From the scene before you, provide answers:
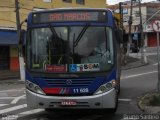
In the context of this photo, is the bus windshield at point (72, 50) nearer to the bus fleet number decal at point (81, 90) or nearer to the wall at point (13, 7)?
the bus fleet number decal at point (81, 90)

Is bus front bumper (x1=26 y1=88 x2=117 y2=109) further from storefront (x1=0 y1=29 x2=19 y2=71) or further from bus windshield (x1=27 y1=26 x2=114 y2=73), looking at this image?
storefront (x1=0 y1=29 x2=19 y2=71)

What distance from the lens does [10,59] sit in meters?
35.7

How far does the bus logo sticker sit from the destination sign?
4.11ft

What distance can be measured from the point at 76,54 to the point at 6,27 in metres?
22.9

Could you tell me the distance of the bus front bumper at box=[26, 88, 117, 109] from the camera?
12219mm

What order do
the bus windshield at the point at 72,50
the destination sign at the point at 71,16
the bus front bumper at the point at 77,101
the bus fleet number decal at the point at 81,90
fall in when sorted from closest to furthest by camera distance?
1. the bus front bumper at the point at 77,101
2. the bus fleet number decal at the point at 81,90
3. the bus windshield at the point at 72,50
4. the destination sign at the point at 71,16

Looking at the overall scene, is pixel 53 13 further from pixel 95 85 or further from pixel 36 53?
pixel 95 85

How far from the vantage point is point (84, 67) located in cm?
1243

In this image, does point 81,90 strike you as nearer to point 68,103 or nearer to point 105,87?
point 68,103

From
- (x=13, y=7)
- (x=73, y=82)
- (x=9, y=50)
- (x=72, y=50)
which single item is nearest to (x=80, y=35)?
(x=72, y=50)

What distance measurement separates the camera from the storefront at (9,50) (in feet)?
112

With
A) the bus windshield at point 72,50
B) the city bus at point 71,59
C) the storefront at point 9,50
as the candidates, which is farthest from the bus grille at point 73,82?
the storefront at point 9,50

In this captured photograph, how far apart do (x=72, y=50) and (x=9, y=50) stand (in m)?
23.8

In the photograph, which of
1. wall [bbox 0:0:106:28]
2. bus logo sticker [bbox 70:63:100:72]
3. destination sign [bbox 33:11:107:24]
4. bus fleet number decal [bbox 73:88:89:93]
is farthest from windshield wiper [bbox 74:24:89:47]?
wall [bbox 0:0:106:28]
